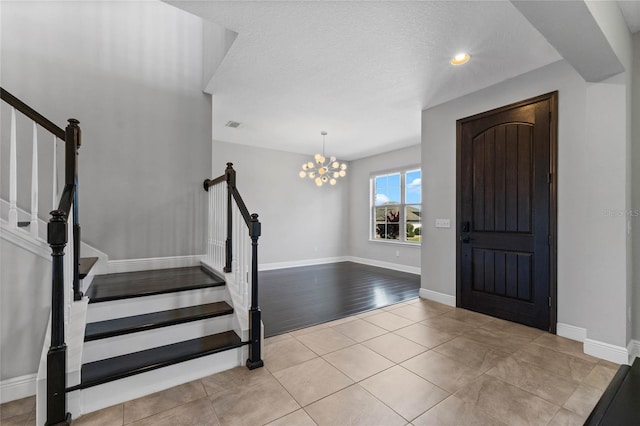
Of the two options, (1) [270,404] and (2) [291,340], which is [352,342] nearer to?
(2) [291,340]

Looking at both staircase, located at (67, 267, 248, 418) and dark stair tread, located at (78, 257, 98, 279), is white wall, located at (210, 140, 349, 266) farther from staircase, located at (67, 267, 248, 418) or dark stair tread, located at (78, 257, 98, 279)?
staircase, located at (67, 267, 248, 418)

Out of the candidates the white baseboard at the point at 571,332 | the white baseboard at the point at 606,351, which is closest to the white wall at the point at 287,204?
the white baseboard at the point at 571,332

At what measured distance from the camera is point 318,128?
5.02 m

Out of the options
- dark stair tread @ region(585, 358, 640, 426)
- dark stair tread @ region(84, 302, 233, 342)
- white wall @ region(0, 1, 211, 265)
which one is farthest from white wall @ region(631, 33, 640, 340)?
white wall @ region(0, 1, 211, 265)

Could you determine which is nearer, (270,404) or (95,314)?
(270,404)

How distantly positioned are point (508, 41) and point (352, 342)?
120 inches

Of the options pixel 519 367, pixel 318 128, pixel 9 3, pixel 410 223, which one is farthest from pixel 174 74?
pixel 410 223

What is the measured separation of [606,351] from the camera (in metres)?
2.29

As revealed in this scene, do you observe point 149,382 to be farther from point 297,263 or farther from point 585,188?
point 297,263

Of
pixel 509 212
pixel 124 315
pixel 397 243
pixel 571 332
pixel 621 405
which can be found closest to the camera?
pixel 621 405

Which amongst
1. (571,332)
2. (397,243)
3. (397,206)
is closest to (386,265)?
(397,243)

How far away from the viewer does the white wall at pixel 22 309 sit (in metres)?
1.76

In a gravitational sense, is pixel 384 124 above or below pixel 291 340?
above

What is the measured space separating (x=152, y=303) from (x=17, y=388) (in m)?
0.86
